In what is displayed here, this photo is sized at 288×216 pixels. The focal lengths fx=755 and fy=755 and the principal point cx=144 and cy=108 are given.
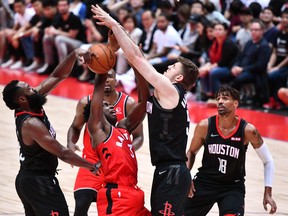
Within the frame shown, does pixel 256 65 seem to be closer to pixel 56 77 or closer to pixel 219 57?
pixel 219 57

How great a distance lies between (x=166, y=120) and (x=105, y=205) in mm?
801

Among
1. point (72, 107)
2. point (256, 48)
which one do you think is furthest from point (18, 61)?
point (256, 48)

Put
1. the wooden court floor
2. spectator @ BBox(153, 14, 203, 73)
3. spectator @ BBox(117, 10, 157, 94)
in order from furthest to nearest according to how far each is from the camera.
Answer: spectator @ BBox(117, 10, 157, 94) → spectator @ BBox(153, 14, 203, 73) → the wooden court floor

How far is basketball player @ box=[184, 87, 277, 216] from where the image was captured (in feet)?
22.5

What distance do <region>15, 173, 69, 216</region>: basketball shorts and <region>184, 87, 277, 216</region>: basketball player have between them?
1316mm

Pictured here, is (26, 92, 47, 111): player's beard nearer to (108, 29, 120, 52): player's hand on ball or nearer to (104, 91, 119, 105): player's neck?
(108, 29, 120, 52): player's hand on ball

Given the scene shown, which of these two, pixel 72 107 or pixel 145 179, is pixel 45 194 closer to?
pixel 145 179

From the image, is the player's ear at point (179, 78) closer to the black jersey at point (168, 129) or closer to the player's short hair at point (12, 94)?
the black jersey at point (168, 129)

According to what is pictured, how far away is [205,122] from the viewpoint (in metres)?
7.03

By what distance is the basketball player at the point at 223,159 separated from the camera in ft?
22.5

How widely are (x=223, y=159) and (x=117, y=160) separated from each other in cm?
139

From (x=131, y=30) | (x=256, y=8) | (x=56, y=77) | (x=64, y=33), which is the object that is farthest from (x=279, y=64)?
(x=56, y=77)

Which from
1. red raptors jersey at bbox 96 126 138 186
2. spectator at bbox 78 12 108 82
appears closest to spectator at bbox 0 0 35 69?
spectator at bbox 78 12 108 82

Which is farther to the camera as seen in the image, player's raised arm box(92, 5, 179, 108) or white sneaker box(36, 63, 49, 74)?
white sneaker box(36, 63, 49, 74)
